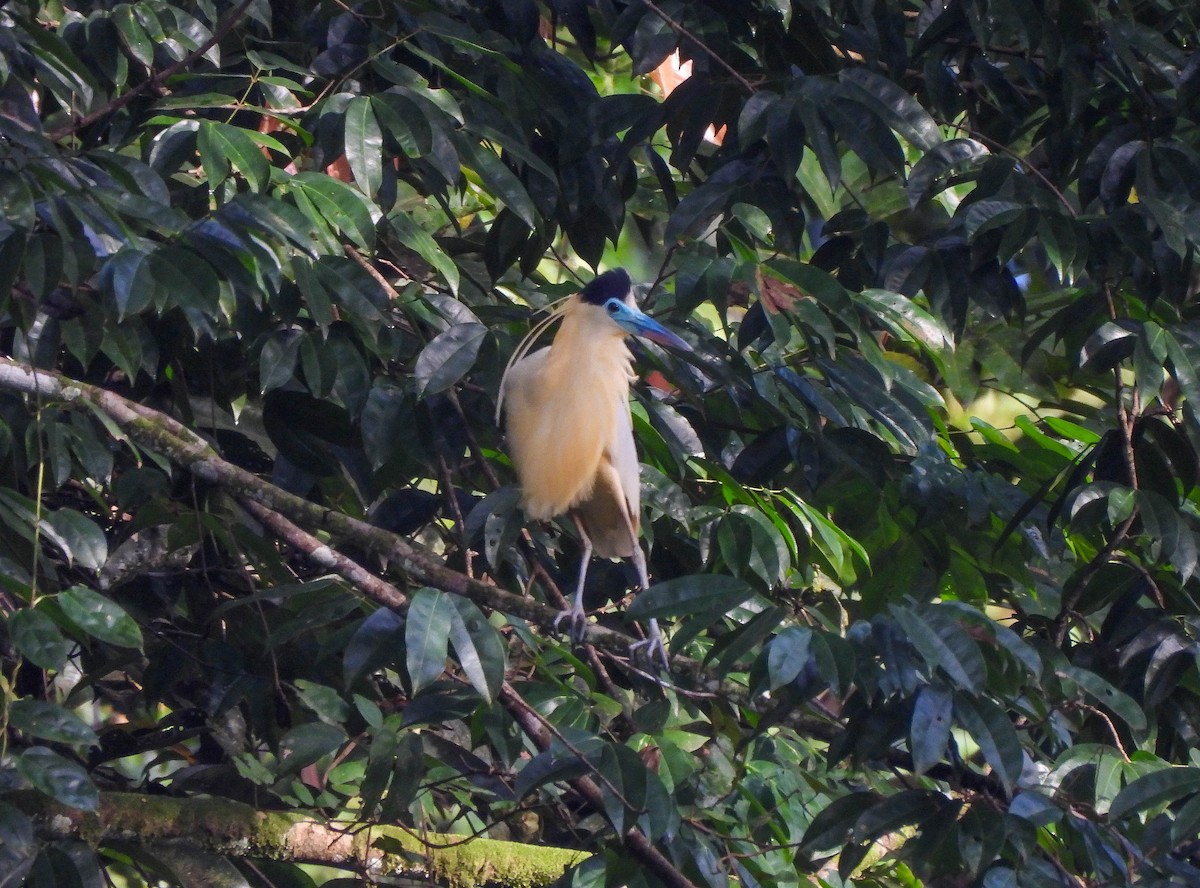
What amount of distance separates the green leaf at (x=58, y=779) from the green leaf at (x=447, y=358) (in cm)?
76

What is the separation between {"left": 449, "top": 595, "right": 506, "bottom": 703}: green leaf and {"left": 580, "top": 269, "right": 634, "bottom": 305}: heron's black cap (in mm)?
1091

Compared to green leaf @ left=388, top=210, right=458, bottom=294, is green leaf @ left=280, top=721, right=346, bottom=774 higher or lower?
lower

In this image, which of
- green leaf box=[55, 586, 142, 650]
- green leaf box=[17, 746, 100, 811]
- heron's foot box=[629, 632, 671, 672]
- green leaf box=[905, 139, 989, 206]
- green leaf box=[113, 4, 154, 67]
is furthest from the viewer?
green leaf box=[905, 139, 989, 206]

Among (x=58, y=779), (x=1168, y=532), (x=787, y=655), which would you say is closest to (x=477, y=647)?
(x=787, y=655)

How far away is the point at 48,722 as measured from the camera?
1.49m

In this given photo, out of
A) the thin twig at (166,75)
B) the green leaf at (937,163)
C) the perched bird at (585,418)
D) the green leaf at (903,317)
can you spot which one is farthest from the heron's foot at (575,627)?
the thin twig at (166,75)

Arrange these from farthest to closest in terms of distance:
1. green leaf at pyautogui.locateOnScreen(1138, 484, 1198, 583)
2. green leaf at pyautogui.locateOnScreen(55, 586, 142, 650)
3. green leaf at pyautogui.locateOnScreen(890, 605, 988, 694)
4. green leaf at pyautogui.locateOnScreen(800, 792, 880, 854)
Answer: green leaf at pyautogui.locateOnScreen(1138, 484, 1198, 583), green leaf at pyautogui.locateOnScreen(800, 792, 880, 854), green leaf at pyautogui.locateOnScreen(890, 605, 988, 694), green leaf at pyautogui.locateOnScreen(55, 586, 142, 650)

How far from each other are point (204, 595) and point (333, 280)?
0.76 metres

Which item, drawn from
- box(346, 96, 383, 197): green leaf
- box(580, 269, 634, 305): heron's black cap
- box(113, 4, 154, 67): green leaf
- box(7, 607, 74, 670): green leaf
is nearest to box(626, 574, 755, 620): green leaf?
box(7, 607, 74, 670): green leaf

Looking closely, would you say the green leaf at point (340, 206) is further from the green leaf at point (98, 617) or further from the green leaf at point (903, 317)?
the green leaf at point (903, 317)

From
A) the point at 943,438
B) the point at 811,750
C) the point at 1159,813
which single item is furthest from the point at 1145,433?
the point at 811,750

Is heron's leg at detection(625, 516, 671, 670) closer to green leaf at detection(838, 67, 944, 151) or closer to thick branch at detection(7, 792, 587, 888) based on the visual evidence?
thick branch at detection(7, 792, 587, 888)

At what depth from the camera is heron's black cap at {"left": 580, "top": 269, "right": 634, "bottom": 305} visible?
8.57 feet

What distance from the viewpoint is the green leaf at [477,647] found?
1628mm
